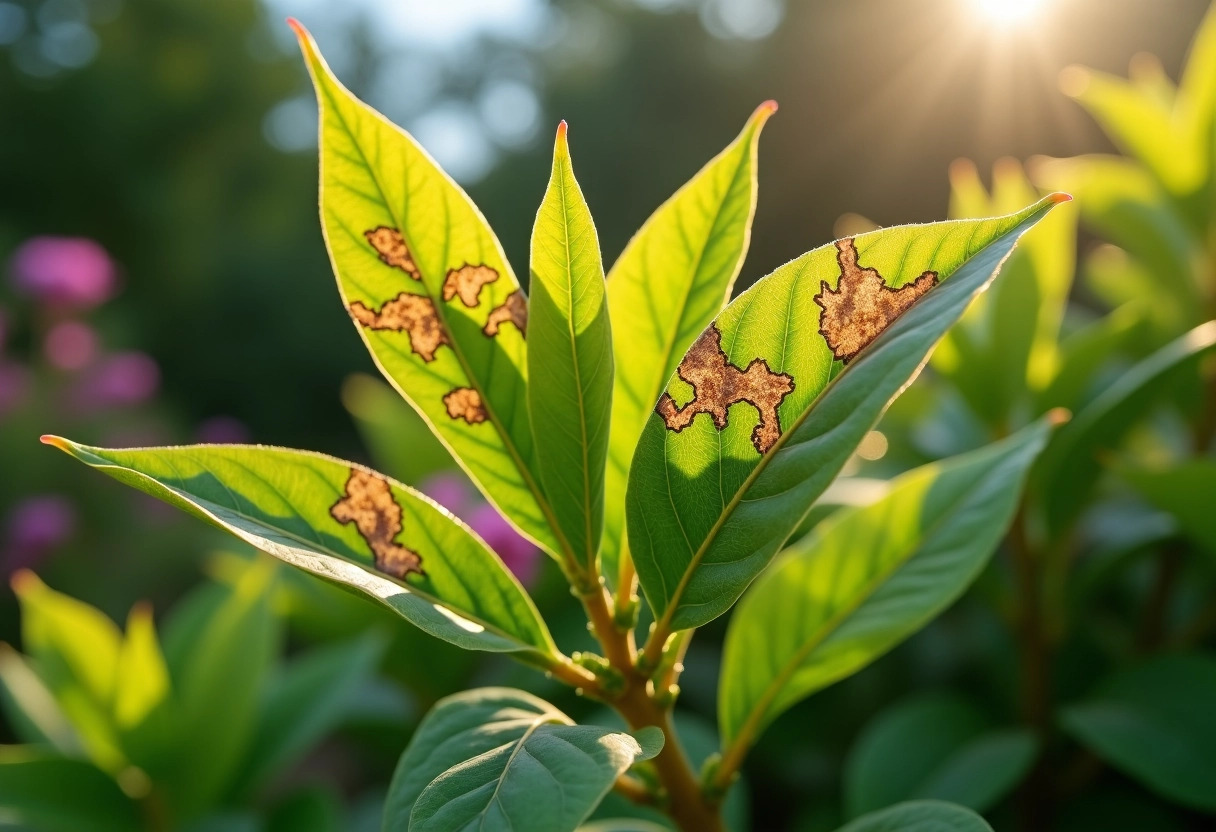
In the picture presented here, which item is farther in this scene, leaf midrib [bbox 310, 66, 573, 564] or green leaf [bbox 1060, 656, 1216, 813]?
green leaf [bbox 1060, 656, 1216, 813]

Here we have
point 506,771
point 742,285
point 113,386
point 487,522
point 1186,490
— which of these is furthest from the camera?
point 113,386

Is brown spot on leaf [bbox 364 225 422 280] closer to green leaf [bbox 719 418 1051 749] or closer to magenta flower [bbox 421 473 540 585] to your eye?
green leaf [bbox 719 418 1051 749]

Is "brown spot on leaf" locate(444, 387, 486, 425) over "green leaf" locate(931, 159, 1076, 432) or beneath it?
over

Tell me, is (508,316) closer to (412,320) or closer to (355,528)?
(412,320)

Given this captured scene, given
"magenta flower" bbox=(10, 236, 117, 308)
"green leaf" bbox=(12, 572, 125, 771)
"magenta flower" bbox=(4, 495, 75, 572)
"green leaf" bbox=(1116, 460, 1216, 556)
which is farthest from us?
"magenta flower" bbox=(10, 236, 117, 308)

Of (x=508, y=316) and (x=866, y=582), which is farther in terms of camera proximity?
(x=866, y=582)

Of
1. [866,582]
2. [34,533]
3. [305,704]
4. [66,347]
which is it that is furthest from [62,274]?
[866,582]

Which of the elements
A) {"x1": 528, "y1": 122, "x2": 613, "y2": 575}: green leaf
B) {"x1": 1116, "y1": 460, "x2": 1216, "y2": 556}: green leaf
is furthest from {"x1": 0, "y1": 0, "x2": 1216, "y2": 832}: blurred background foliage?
{"x1": 528, "y1": 122, "x2": 613, "y2": 575}: green leaf
